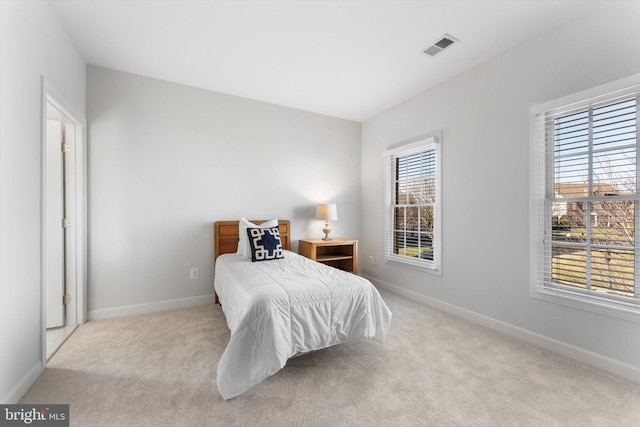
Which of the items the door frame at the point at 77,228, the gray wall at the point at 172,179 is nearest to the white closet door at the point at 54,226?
the door frame at the point at 77,228

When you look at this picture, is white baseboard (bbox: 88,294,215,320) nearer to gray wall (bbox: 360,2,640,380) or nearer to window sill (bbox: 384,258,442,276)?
window sill (bbox: 384,258,442,276)

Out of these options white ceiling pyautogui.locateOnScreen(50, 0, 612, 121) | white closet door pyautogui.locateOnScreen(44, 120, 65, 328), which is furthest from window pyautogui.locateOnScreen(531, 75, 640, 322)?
white closet door pyautogui.locateOnScreen(44, 120, 65, 328)

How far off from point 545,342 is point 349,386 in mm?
1822

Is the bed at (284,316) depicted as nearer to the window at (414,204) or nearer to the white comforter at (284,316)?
the white comforter at (284,316)

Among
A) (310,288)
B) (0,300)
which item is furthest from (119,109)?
(310,288)

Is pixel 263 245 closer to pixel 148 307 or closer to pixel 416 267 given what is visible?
pixel 148 307

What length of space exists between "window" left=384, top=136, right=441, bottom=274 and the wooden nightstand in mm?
526

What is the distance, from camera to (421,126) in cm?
365

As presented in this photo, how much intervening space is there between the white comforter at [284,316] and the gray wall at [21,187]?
126 cm

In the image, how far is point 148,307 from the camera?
3232 mm

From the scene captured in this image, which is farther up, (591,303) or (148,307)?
(591,303)

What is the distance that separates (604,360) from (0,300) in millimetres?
3993

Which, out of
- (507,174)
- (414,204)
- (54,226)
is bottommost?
(54,226)

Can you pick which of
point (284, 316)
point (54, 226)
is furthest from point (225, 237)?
point (284, 316)
